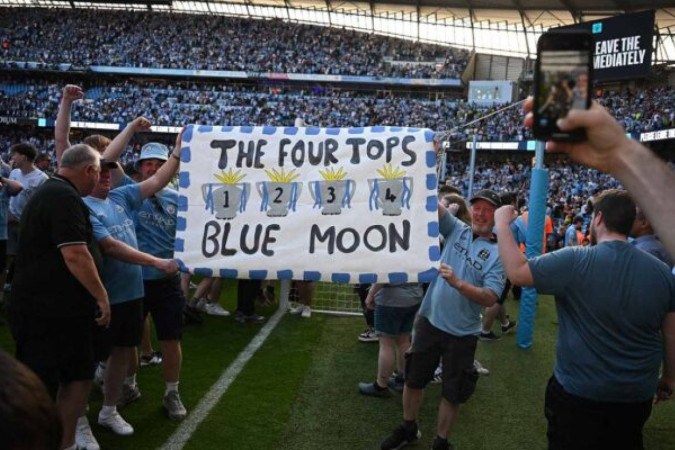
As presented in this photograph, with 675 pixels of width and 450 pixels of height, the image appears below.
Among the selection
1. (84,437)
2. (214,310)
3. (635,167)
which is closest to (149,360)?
(84,437)

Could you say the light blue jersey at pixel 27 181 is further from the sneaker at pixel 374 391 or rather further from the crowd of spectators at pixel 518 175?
the crowd of spectators at pixel 518 175

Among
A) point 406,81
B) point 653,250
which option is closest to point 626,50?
point 406,81

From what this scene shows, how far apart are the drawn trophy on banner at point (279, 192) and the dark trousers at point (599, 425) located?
1985 millimetres

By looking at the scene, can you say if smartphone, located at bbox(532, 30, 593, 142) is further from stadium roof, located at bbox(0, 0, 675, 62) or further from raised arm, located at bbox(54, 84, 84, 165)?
stadium roof, located at bbox(0, 0, 675, 62)

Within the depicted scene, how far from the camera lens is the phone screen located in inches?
46.8

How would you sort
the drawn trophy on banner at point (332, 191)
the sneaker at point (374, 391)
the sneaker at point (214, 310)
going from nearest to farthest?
the drawn trophy on banner at point (332, 191) → the sneaker at point (374, 391) → the sneaker at point (214, 310)

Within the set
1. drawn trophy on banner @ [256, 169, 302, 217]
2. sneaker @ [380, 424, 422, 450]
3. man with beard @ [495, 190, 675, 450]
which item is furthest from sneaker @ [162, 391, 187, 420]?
man with beard @ [495, 190, 675, 450]

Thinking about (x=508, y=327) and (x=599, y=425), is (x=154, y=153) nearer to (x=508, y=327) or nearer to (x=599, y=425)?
(x=599, y=425)

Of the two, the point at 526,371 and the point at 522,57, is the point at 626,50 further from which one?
the point at 526,371

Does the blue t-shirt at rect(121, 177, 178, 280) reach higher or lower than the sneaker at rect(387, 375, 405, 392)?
higher

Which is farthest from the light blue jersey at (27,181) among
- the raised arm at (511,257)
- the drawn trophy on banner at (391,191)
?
the raised arm at (511,257)

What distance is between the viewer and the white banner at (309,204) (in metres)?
3.39

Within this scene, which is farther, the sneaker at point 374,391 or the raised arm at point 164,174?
the sneaker at point 374,391

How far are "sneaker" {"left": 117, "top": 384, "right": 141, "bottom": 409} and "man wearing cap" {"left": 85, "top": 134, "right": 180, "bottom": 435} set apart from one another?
0.37m
